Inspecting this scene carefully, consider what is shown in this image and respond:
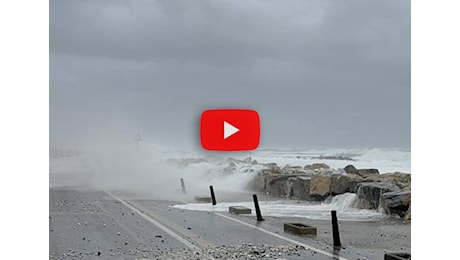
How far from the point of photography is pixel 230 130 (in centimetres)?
284

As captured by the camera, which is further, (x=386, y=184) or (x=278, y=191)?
(x=278, y=191)

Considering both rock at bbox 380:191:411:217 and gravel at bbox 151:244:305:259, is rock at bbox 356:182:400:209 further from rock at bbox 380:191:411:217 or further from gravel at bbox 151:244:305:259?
gravel at bbox 151:244:305:259

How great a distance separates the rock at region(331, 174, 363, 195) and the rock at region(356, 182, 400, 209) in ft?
2.70

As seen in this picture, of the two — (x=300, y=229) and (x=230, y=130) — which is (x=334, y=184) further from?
(x=230, y=130)

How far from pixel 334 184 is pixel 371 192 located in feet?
5.90

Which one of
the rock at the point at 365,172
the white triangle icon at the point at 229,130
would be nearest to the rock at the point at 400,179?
the rock at the point at 365,172

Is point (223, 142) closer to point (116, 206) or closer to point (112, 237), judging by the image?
point (112, 237)

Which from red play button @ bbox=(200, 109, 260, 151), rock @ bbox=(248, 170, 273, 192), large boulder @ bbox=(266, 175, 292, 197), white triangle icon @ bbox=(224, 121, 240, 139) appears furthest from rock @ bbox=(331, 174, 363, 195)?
white triangle icon @ bbox=(224, 121, 240, 139)

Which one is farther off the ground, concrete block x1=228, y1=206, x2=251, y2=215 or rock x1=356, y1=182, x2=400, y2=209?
rock x1=356, y1=182, x2=400, y2=209

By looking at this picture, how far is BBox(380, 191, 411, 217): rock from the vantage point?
10164 mm

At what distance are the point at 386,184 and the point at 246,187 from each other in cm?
333
